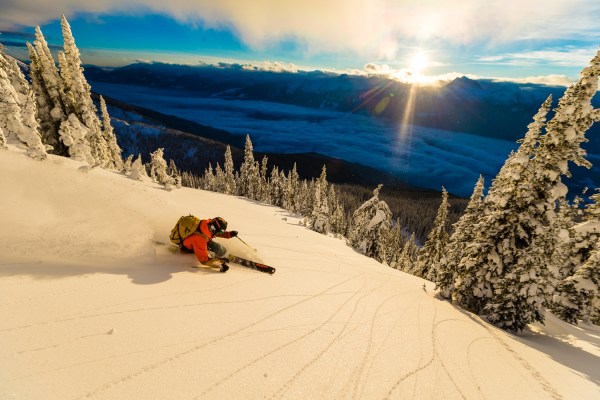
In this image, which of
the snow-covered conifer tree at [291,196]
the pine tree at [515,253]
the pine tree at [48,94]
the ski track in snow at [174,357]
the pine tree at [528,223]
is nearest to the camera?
the ski track in snow at [174,357]

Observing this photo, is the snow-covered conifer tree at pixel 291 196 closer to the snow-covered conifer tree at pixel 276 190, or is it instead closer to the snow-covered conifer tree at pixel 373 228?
the snow-covered conifer tree at pixel 276 190

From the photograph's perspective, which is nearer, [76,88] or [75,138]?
[75,138]

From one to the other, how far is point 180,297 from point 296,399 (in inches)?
140

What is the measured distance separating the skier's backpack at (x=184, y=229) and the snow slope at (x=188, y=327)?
61 centimetres

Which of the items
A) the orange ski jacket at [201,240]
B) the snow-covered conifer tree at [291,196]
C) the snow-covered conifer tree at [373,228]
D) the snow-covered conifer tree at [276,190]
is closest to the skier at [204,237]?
the orange ski jacket at [201,240]

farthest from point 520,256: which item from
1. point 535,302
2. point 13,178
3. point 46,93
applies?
point 46,93

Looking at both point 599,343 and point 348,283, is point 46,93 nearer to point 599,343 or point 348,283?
point 348,283

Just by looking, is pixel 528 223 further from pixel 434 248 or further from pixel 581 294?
pixel 434 248

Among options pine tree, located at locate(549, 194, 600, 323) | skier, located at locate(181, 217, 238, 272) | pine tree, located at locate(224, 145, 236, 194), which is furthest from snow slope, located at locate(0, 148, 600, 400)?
pine tree, located at locate(224, 145, 236, 194)

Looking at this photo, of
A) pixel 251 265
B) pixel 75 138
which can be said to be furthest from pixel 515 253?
pixel 75 138

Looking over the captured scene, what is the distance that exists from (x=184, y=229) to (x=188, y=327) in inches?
133

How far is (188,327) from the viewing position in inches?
226

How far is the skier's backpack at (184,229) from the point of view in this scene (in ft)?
27.5

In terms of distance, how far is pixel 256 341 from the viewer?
19.0ft
